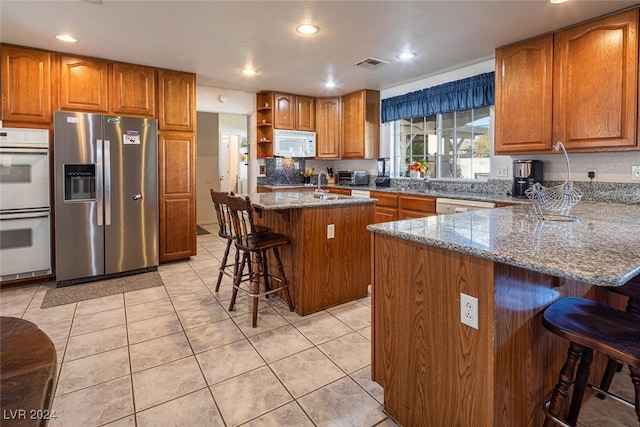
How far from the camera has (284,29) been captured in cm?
292

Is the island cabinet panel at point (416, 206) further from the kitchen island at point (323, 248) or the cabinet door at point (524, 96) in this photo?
the kitchen island at point (323, 248)

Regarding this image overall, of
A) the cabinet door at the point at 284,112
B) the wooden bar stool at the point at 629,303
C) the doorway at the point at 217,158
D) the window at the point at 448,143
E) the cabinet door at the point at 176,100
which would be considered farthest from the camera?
the doorway at the point at 217,158

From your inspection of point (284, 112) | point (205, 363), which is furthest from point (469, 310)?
point (284, 112)

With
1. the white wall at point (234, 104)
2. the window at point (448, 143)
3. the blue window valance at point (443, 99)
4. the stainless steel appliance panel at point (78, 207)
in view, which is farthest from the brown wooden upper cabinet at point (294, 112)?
the stainless steel appliance panel at point (78, 207)

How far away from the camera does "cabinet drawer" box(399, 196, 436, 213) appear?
3.81 m

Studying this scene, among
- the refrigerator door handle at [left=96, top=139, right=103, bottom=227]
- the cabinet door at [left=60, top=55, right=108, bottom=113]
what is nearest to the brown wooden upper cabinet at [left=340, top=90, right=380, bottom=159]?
the cabinet door at [left=60, top=55, right=108, bottom=113]

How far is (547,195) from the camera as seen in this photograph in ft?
6.64

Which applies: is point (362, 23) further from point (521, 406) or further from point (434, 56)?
point (521, 406)

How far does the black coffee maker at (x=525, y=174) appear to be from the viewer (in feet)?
10.7

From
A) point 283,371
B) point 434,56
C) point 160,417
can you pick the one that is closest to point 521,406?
point 283,371

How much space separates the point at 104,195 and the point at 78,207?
0.25m

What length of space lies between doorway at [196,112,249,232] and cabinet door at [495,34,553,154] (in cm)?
471

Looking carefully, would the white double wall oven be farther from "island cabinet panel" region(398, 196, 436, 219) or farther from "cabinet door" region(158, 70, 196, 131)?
"island cabinet panel" region(398, 196, 436, 219)

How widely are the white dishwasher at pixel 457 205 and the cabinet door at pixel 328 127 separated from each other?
2.34 m
